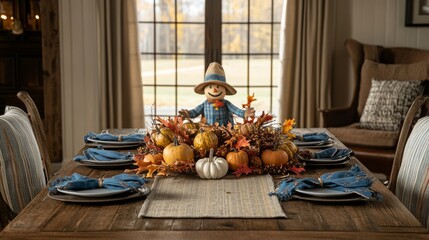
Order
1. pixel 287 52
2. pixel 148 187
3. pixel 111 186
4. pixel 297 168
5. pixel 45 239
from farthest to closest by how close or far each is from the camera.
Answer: pixel 287 52 < pixel 297 168 < pixel 148 187 < pixel 111 186 < pixel 45 239

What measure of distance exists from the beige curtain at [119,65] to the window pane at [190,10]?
424mm

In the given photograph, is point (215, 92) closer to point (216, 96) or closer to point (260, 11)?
point (216, 96)

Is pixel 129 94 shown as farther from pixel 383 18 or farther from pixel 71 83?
pixel 383 18

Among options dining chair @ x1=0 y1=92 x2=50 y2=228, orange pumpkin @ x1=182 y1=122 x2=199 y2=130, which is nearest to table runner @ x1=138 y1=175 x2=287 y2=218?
orange pumpkin @ x1=182 y1=122 x2=199 y2=130

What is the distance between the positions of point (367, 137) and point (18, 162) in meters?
3.21

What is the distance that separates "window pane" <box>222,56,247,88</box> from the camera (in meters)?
6.25

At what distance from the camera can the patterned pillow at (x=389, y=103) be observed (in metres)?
5.36

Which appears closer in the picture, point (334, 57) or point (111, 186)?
point (111, 186)

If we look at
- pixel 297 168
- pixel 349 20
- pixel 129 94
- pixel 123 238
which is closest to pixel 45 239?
pixel 123 238

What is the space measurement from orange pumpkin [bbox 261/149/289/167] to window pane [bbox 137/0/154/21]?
12.6 ft

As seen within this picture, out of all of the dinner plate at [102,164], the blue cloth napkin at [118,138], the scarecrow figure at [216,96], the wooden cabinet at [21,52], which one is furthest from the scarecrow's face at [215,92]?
the wooden cabinet at [21,52]

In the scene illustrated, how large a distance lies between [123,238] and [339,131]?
12.3ft

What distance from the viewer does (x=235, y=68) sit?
6254mm

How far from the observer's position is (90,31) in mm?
6074
